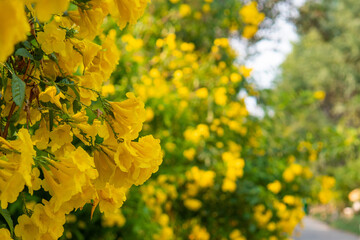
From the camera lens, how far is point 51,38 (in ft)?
2.29

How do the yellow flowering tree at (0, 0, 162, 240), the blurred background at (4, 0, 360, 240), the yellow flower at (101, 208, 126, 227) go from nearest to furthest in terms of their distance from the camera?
the yellow flowering tree at (0, 0, 162, 240) → the yellow flower at (101, 208, 126, 227) → the blurred background at (4, 0, 360, 240)

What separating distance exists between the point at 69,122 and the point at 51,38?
0.13m

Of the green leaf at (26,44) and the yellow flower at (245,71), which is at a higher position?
the yellow flower at (245,71)

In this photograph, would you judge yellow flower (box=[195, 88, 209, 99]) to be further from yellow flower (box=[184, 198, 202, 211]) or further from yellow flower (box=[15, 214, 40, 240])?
yellow flower (box=[15, 214, 40, 240])

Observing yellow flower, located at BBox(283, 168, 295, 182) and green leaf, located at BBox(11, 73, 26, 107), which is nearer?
green leaf, located at BBox(11, 73, 26, 107)

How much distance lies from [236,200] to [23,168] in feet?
12.4

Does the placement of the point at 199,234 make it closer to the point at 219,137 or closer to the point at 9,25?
the point at 219,137

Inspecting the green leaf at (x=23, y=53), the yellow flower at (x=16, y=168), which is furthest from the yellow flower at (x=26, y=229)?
the green leaf at (x=23, y=53)

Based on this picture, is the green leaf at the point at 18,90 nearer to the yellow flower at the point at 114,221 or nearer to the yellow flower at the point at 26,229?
the yellow flower at the point at 26,229

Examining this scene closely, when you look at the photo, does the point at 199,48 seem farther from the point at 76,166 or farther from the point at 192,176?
the point at 76,166

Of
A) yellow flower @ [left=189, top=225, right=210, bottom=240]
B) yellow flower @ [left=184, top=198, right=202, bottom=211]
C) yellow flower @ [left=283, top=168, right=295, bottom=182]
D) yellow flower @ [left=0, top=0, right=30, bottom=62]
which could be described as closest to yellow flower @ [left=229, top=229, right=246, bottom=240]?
yellow flower @ [left=189, top=225, right=210, bottom=240]

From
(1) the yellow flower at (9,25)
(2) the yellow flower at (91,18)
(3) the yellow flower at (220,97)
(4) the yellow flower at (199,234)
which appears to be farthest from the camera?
(4) the yellow flower at (199,234)

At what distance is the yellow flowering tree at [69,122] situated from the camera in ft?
2.21

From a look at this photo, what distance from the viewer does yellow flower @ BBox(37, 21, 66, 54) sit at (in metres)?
0.69
